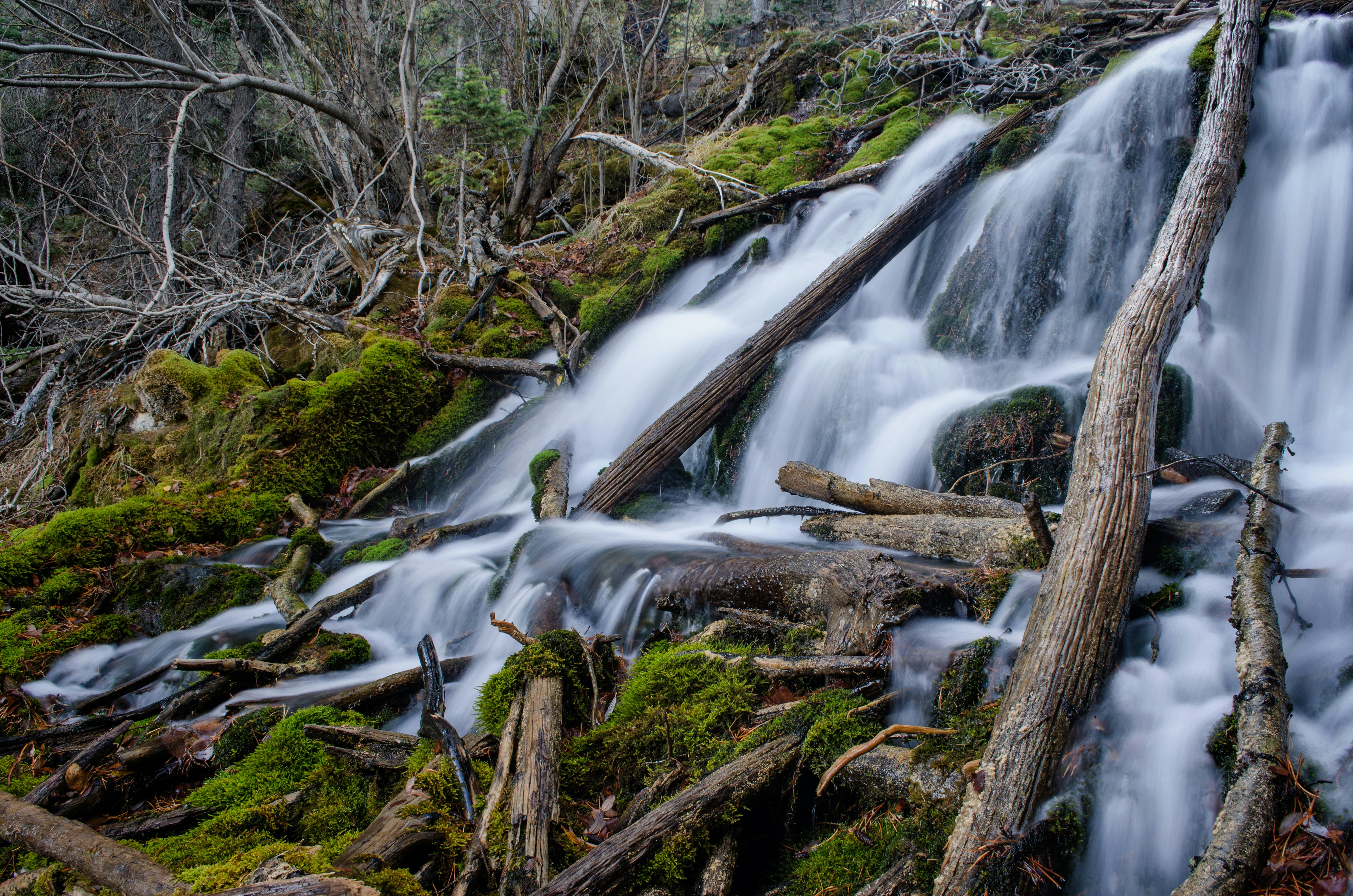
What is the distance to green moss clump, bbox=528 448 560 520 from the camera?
19.8ft

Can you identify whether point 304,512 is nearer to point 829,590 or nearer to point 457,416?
point 457,416

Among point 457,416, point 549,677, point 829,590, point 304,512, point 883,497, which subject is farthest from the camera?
point 457,416

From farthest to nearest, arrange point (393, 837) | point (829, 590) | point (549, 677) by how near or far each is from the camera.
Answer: point (829, 590) < point (549, 677) < point (393, 837)

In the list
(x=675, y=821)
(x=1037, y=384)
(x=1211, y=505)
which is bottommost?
(x=675, y=821)

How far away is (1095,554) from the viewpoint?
8.95ft

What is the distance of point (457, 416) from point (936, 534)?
5599 millimetres

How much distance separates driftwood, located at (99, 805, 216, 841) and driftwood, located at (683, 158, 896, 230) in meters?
8.36

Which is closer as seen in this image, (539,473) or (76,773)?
(76,773)

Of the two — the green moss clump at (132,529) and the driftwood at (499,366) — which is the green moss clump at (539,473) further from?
the green moss clump at (132,529)

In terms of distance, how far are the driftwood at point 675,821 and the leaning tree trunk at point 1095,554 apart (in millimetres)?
644

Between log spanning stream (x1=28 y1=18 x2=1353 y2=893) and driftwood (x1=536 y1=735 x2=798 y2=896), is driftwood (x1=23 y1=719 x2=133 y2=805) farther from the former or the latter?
driftwood (x1=536 y1=735 x2=798 y2=896)

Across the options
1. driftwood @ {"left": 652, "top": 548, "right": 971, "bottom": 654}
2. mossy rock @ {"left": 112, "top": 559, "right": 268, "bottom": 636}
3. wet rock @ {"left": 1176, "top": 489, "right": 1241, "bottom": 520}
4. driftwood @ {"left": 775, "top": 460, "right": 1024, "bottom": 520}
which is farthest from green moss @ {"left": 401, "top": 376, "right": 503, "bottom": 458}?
wet rock @ {"left": 1176, "top": 489, "right": 1241, "bottom": 520}

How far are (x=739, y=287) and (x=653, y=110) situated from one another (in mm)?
9369

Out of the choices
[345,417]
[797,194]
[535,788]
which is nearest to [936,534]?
[535,788]
